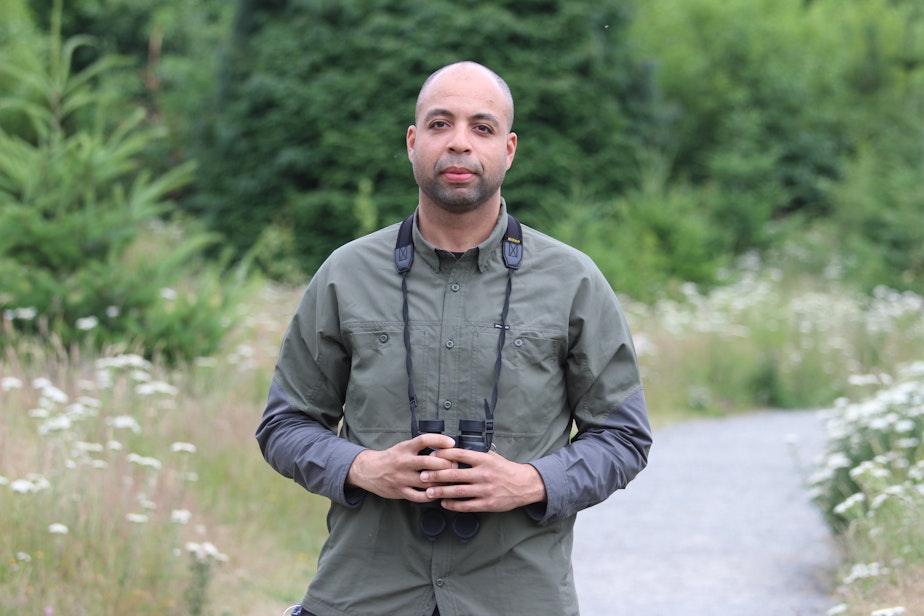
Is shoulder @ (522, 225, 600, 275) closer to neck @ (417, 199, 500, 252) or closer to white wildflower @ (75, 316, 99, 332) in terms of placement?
neck @ (417, 199, 500, 252)

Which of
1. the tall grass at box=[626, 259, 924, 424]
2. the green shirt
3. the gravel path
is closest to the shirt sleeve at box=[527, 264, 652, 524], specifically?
the green shirt

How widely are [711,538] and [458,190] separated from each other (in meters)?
5.80

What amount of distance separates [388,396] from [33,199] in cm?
764

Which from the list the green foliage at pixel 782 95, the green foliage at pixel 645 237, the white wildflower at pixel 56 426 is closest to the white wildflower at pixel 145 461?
the white wildflower at pixel 56 426

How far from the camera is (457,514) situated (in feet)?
8.31

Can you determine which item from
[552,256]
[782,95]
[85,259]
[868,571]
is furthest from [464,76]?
[782,95]

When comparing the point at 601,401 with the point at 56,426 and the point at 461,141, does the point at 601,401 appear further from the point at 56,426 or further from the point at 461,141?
the point at 56,426

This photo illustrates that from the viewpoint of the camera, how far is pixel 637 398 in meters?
2.66

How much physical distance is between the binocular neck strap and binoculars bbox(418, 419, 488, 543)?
21 mm

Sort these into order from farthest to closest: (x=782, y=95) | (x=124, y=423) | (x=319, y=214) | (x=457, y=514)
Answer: (x=782, y=95)
(x=319, y=214)
(x=124, y=423)
(x=457, y=514)

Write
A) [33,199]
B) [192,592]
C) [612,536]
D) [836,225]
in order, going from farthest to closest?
[836,225] → [33,199] → [612,536] → [192,592]

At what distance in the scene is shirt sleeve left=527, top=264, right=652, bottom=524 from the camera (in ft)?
8.37

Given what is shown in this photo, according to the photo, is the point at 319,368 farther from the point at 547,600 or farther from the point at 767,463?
the point at 767,463

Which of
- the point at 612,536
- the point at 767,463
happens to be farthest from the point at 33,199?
the point at 767,463
